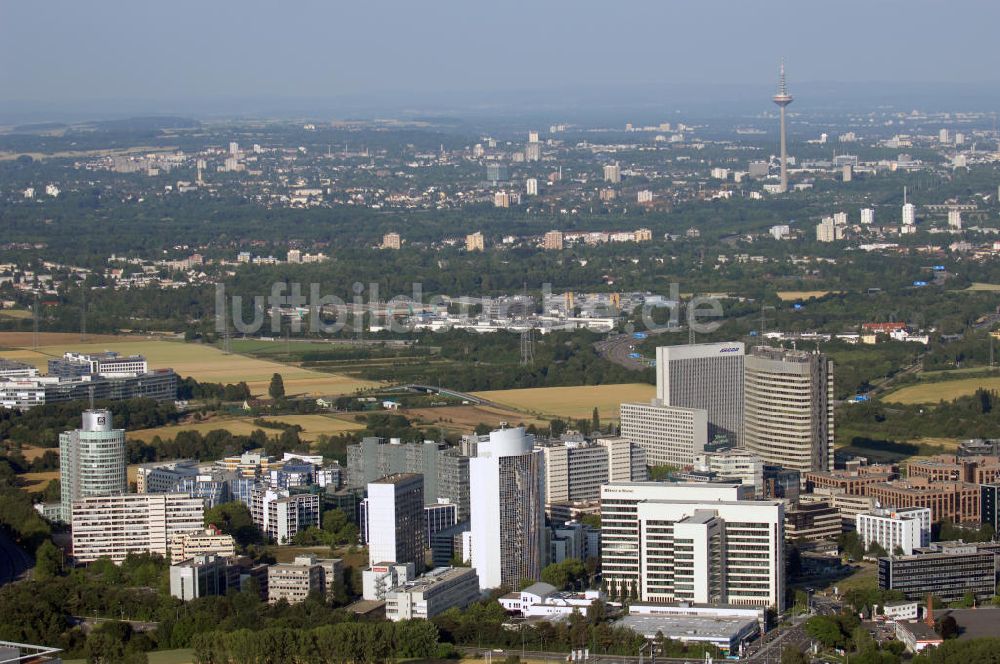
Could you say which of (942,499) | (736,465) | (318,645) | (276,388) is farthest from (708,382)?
(318,645)

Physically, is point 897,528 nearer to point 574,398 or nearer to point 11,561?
point 11,561

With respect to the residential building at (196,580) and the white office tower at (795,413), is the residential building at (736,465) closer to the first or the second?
the white office tower at (795,413)

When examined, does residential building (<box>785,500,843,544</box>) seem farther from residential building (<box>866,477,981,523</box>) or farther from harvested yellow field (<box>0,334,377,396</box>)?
harvested yellow field (<box>0,334,377,396</box>)

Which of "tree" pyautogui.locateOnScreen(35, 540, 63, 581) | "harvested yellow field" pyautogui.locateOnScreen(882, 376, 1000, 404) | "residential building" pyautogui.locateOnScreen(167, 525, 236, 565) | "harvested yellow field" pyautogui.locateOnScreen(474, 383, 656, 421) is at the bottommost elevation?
"harvested yellow field" pyautogui.locateOnScreen(882, 376, 1000, 404)

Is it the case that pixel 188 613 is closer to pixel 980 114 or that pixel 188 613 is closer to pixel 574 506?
pixel 574 506

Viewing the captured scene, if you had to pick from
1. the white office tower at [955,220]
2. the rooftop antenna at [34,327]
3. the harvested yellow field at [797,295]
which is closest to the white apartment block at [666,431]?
the rooftop antenna at [34,327]

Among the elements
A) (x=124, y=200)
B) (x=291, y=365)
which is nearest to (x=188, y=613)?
(x=291, y=365)

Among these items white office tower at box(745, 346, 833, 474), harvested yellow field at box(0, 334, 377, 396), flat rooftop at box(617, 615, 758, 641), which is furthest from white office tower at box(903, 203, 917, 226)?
flat rooftop at box(617, 615, 758, 641)
